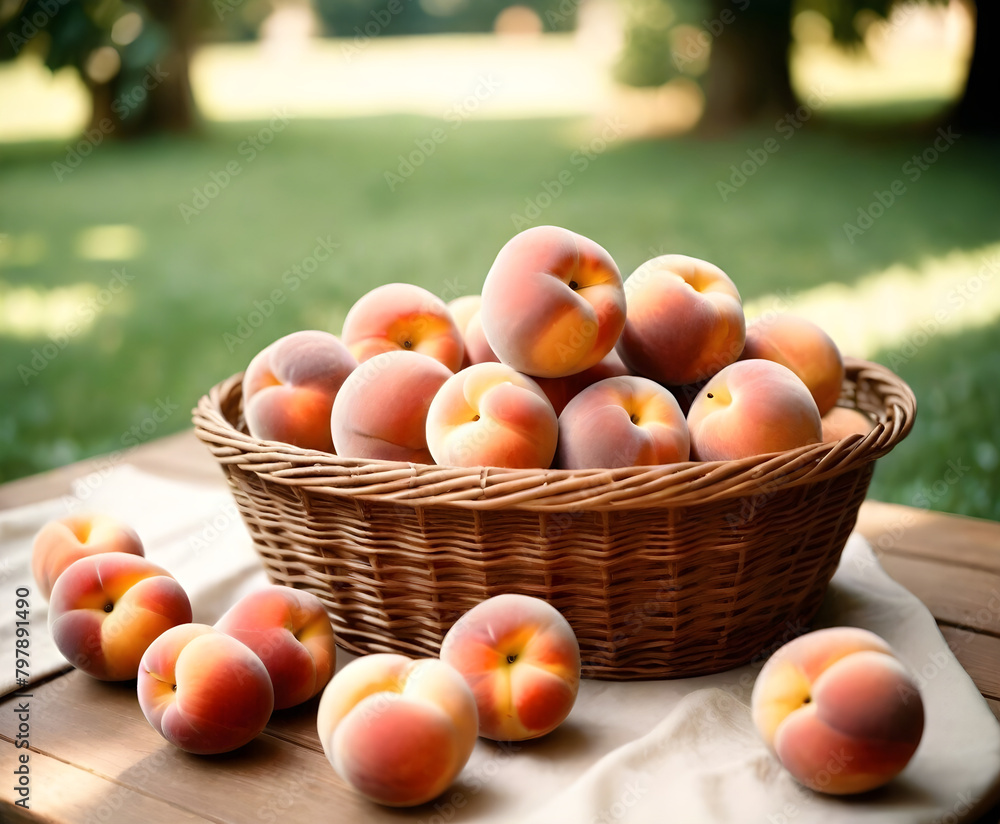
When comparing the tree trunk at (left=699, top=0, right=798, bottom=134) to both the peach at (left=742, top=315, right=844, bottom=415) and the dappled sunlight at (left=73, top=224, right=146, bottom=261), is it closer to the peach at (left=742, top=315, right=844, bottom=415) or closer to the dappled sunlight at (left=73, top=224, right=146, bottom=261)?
the dappled sunlight at (left=73, top=224, right=146, bottom=261)

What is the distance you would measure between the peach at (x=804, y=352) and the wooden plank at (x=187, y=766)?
67 centimetres

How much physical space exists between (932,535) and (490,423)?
0.72 meters

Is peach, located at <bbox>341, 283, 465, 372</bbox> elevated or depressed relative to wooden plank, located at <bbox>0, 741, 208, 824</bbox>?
elevated

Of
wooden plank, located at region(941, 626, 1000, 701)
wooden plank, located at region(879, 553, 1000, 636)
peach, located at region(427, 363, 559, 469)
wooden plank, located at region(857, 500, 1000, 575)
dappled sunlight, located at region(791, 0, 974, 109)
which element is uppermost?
peach, located at region(427, 363, 559, 469)

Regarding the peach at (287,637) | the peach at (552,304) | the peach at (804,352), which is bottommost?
the peach at (287,637)

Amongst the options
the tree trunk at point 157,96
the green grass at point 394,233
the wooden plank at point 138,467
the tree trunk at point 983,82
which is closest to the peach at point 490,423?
the wooden plank at point 138,467

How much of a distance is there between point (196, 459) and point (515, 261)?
0.87 m

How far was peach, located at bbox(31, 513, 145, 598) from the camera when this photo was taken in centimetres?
106

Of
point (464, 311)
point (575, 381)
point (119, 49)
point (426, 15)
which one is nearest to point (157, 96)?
point (119, 49)

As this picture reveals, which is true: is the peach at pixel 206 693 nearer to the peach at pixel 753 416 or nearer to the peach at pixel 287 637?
the peach at pixel 287 637

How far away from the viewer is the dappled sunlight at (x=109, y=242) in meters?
4.23

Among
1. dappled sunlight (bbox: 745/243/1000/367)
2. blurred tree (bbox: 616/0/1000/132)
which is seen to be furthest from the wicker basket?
blurred tree (bbox: 616/0/1000/132)

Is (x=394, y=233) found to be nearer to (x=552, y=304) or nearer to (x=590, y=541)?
(x=552, y=304)

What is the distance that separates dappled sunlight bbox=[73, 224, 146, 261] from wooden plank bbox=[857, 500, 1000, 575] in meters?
3.66
